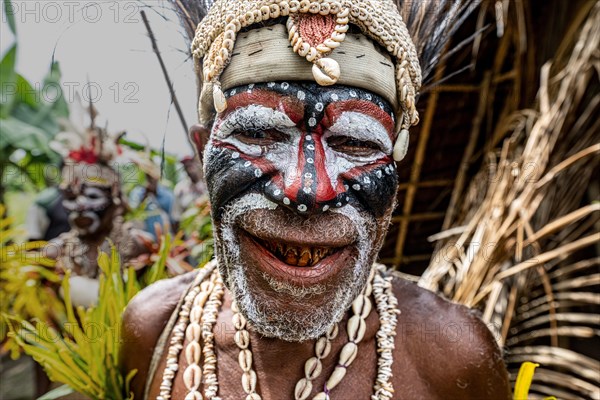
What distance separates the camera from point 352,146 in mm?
1527

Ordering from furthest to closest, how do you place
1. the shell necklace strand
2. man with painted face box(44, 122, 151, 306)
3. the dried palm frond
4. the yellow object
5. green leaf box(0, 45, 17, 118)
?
green leaf box(0, 45, 17, 118) → man with painted face box(44, 122, 151, 306) → the dried palm frond → the yellow object → the shell necklace strand

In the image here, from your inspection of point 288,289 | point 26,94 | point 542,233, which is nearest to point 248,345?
point 288,289

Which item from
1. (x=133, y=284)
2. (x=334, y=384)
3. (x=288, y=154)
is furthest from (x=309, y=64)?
(x=133, y=284)

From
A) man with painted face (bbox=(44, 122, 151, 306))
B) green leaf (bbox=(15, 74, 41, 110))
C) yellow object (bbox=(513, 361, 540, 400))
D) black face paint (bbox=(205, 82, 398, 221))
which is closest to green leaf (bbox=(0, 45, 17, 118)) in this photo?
green leaf (bbox=(15, 74, 41, 110))

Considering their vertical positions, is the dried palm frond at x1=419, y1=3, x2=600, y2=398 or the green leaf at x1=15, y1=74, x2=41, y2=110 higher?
the dried palm frond at x1=419, y1=3, x2=600, y2=398

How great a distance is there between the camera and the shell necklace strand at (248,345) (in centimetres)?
165

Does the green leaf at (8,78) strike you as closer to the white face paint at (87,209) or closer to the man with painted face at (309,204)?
the white face paint at (87,209)

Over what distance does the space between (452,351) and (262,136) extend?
0.80m

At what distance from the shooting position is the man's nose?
54.6 inches

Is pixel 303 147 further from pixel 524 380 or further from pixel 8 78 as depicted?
pixel 8 78

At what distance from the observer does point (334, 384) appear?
1.64 m

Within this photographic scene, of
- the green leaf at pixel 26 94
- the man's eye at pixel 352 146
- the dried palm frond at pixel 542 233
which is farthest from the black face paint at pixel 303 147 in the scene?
the green leaf at pixel 26 94

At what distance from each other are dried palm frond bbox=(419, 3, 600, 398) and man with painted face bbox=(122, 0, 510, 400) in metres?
0.87

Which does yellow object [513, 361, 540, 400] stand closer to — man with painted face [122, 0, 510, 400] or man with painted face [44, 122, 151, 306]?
man with painted face [122, 0, 510, 400]
